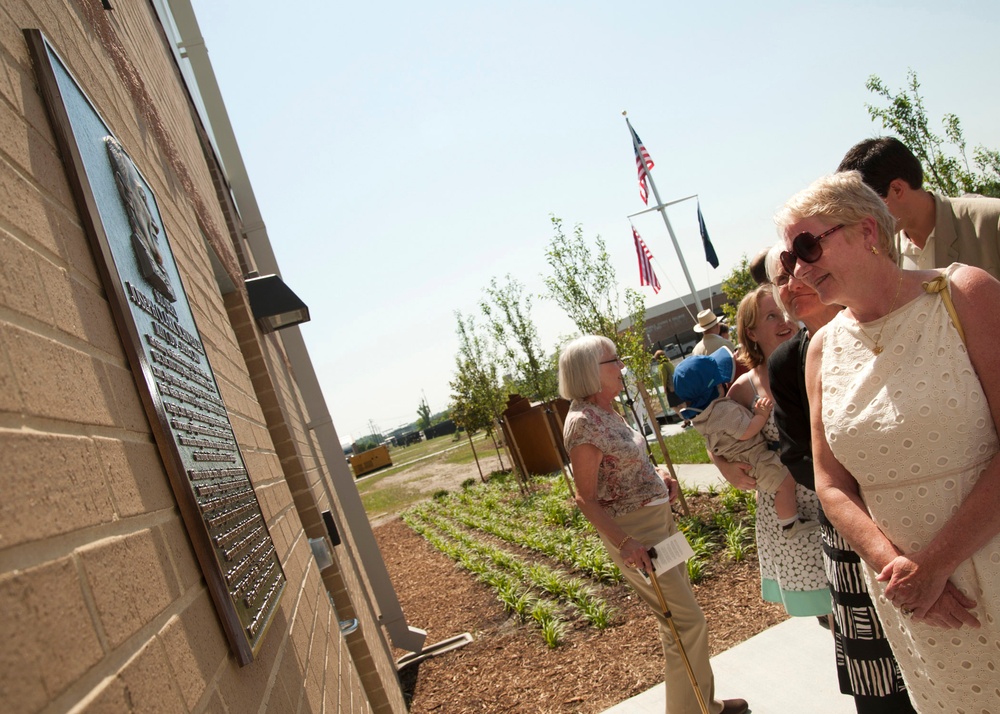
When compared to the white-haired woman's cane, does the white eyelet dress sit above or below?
above

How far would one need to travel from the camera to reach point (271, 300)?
15.7 ft

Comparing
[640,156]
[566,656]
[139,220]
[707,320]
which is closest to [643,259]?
[640,156]

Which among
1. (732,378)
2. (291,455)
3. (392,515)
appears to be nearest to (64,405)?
(291,455)

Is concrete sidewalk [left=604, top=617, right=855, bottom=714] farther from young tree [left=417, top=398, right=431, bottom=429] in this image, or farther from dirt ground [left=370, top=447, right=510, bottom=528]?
young tree [left=417, top=398, right=431, bottom=429]

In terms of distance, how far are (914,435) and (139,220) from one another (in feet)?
7.13

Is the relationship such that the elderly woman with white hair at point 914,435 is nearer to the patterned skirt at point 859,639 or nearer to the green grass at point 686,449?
the patterned skirt at point 859,639

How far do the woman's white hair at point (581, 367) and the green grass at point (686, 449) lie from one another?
24.0 feet

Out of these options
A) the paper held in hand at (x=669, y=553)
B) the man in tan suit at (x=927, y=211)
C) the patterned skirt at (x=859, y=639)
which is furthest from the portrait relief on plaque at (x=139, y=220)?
the man in tan suit at (x=927, y=211)

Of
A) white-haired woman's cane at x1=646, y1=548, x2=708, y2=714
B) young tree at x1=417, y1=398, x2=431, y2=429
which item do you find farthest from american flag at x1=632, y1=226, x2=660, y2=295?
young tree at x1=417, y1=398, x2=431, y2=429

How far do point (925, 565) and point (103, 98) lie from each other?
99.3 inches

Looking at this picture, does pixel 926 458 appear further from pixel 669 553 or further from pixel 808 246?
pixel 669 553

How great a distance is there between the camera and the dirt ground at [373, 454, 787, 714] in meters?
5.01

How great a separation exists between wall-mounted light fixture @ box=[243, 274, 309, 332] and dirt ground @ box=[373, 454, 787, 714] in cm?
310

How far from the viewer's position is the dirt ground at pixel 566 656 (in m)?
5.01
